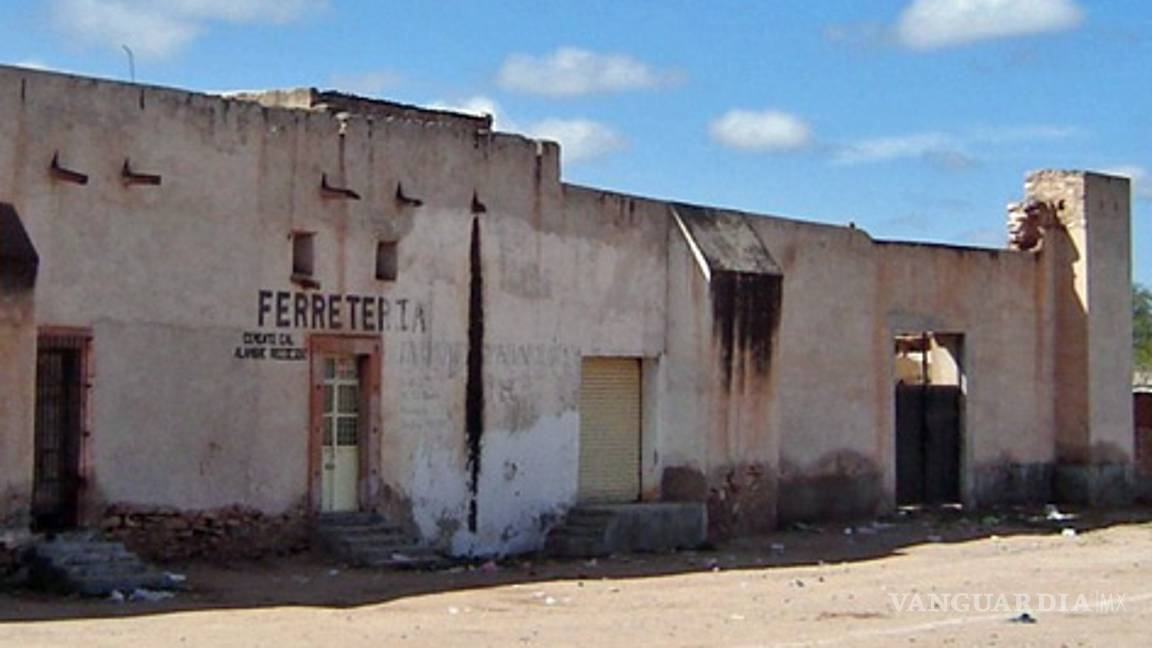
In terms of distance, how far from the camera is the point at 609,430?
75.5 ft

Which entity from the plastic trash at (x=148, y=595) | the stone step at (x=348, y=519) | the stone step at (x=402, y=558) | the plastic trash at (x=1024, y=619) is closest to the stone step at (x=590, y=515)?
the stone step at (x=402, y=558)

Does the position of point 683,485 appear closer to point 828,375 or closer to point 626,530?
point 626,530

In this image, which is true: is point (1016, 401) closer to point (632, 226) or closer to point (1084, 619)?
point (632, 226)

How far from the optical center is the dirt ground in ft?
46.1

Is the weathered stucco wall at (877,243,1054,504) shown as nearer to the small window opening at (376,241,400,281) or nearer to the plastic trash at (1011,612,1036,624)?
the small window opening at (376,241,400,281)

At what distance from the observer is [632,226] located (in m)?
23.0

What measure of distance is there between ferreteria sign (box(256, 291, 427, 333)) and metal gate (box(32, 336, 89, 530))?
211 cm

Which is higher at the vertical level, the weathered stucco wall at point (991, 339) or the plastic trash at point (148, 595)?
the weathered stucco wall at point (991, 339)

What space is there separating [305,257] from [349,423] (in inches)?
71.9

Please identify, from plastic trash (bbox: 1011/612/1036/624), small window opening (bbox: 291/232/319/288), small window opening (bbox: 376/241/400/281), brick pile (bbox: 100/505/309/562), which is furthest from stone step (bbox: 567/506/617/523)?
plastic trash (bbox: 1011/612/1036/624)

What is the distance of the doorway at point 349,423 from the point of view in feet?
63.8

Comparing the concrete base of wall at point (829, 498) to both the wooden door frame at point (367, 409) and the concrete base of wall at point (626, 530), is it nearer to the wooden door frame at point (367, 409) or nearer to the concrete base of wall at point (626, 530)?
the concrete base of wall at point (626, 530)

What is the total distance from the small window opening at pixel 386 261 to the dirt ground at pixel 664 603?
310 cm

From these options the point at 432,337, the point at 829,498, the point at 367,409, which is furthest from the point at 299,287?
the point at 829,498
